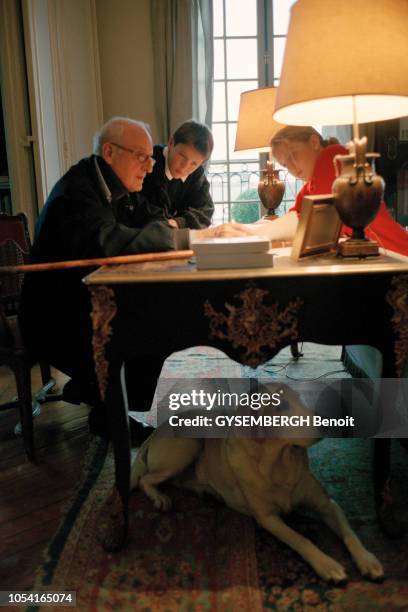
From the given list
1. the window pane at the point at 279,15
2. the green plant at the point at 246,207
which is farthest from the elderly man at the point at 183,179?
the window pane at the point at 279,15

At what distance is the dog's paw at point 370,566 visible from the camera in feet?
4.41

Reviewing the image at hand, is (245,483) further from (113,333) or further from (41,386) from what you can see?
(41,386)

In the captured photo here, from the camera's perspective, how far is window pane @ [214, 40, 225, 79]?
487cm

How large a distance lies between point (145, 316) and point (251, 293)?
277 millimetres

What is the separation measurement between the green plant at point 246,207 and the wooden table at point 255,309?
387 cm

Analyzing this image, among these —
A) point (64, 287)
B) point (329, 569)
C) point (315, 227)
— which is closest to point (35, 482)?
point (64, 287)

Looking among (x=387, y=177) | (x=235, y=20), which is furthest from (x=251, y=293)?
(x=235, y=20)

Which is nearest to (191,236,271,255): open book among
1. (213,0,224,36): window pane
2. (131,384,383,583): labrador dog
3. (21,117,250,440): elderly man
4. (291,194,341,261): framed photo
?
(291,194,341,261): framed photo

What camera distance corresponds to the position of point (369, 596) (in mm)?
1298

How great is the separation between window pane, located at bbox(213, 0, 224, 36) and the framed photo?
391 centimetres

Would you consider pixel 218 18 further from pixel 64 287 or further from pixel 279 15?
pixel 64 287

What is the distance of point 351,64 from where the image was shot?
135 cm

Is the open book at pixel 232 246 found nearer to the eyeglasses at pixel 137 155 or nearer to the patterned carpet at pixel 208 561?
the patterned carpet at pixel 208 561

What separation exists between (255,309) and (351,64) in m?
0.66
